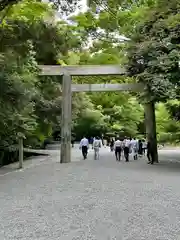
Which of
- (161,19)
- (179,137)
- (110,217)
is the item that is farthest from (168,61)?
(179,137)

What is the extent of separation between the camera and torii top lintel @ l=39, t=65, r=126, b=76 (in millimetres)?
22219

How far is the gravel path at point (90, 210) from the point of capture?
6.21 meters

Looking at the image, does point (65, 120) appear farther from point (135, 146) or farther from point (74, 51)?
point (74, 51)

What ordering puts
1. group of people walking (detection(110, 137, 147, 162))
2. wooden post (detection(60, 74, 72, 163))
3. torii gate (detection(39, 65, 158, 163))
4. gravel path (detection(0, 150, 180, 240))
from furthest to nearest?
group of people walking (detection(110, 137, 147, 162))
wooden post (detection(60, 74, 72, 163))
torii gate (detection(39, 65, 158, 163))
gravel path (detection(0, 150, 180, 240))

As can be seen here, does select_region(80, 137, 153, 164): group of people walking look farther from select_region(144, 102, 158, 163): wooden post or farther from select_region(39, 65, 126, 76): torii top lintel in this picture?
select_region(39, 65, 126, 76): torii top lintel

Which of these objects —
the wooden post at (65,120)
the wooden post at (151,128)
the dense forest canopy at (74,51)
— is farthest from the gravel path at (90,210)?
the wooden post at (65,120)

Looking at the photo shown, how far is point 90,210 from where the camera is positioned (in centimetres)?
818

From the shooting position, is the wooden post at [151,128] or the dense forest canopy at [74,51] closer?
the dense forest canopy at [74,51]

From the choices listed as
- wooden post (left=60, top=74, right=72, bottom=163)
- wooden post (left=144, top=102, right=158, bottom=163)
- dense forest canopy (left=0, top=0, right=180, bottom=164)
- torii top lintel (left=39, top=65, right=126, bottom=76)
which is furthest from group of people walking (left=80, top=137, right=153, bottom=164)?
torii top lintel (left=39, top=65, right=126, bottom=76)

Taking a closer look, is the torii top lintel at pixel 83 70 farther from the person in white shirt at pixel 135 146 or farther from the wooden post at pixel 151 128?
the person in white shirt at pixel 135 146

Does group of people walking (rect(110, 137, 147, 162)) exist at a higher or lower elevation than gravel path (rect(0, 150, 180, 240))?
higher

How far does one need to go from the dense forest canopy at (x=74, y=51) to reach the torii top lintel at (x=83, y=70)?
61 cm

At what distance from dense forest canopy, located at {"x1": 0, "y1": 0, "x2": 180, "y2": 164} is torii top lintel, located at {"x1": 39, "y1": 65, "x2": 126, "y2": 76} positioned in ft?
2.01

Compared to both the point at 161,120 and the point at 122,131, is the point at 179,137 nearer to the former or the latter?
the point at 161,120
